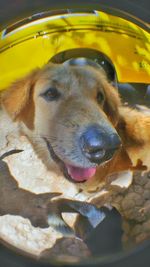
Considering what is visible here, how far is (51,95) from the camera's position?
→ 1.62 meters

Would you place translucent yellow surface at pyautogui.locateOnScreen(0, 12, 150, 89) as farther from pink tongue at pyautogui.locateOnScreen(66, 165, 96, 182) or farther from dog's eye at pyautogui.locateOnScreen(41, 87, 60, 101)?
pink tongue at pyautogui.locateOnScreen(66, 165, 96, 182)

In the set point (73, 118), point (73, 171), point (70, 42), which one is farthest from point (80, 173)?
point (70, 42)

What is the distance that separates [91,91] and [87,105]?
0.03 m

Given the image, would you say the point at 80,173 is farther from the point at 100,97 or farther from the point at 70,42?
the point at 70,42

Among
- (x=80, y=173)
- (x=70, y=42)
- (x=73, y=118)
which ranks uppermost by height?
(x=70, y=42)

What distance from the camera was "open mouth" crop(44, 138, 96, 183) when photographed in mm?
1676

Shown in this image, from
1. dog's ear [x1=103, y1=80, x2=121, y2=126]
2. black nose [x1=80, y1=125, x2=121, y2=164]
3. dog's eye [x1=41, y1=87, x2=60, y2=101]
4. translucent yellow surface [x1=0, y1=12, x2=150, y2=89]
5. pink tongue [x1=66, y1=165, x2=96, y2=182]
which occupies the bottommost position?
pink tongue [x1=66, y1=165, x2=96, y2=182]

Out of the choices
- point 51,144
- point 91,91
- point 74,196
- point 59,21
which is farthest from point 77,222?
point 59,21

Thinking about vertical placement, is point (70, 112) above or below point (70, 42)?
below

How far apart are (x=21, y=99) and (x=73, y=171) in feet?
0.64

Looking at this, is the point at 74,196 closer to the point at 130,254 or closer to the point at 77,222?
the point at 77,222

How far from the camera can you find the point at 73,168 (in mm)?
1677

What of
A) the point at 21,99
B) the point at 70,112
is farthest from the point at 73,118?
the point at 21,99

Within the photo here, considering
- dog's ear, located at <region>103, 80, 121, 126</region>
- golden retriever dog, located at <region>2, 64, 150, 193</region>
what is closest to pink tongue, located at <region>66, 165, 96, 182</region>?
golden retriever dog, located at <region>2, 64, 150, 193</region>
